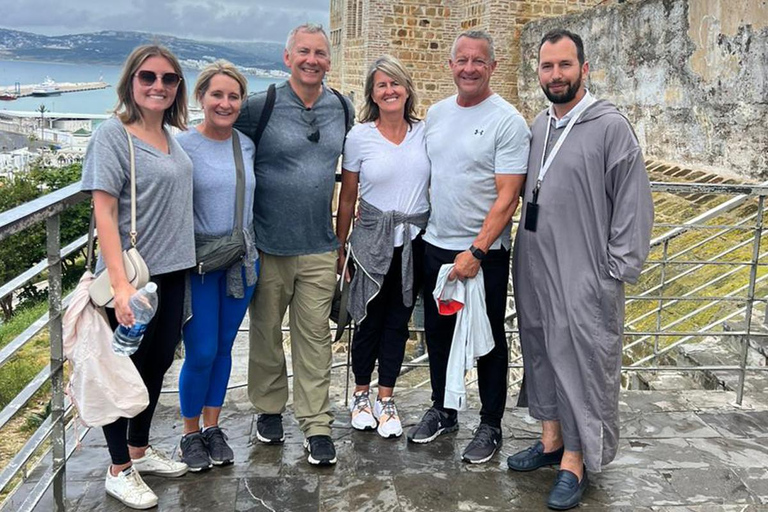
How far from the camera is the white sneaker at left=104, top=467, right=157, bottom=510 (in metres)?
3.28

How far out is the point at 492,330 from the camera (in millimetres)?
3816

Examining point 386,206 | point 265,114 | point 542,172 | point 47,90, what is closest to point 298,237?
point 386,206

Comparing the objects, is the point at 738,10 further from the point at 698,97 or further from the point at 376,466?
the point at 376,466

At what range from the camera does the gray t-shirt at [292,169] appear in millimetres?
3580

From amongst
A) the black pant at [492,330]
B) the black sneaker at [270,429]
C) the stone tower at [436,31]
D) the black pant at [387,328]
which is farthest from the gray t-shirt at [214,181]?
the stone tower at [436,31]

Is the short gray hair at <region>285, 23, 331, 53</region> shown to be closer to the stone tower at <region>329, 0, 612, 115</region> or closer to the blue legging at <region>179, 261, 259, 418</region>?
the blue legging at <region>179, 261, 259, 418</region>

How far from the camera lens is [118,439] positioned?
3.28 metres

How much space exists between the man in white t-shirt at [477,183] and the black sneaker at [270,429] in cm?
87

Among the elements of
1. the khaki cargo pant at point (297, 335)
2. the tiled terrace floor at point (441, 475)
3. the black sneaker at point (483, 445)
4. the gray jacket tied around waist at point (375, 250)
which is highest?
the gray jacket tied around waist at point (375, 250)

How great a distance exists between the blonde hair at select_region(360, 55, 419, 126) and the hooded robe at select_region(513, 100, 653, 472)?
59 cm

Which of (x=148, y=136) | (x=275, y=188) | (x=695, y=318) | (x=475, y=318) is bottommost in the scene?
(x=695, y=318)

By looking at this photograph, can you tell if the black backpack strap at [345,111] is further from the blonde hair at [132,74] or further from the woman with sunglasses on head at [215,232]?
the blonde hair at [132,74]

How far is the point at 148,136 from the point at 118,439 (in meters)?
1.20

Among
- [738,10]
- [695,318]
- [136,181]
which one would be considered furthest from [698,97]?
[136,181]
